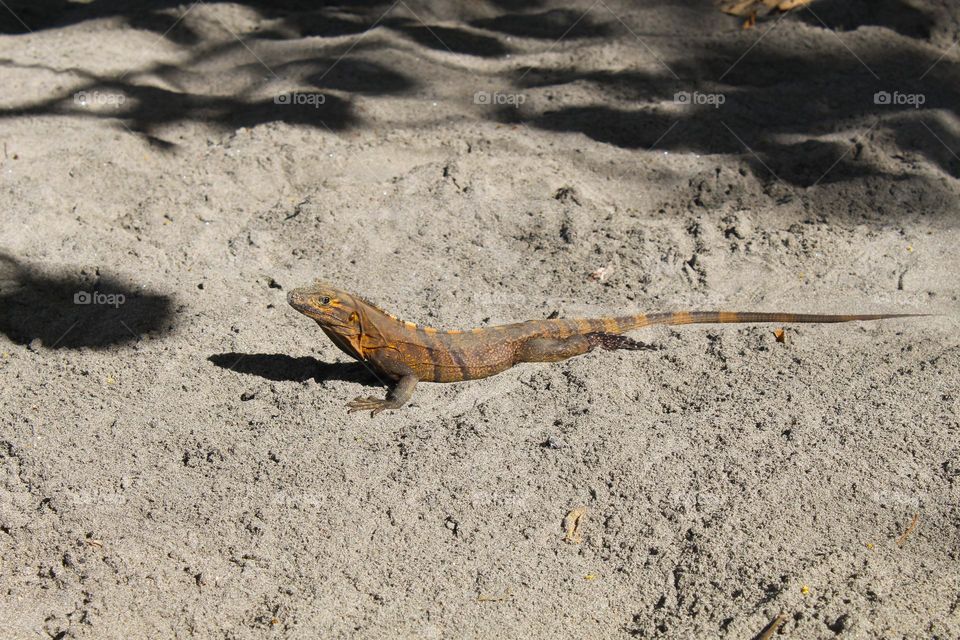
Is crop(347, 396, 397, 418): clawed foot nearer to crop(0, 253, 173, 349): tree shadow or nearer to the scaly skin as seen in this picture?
the scaly skin

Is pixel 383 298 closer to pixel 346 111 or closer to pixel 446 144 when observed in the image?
Answer: pixel 446 144

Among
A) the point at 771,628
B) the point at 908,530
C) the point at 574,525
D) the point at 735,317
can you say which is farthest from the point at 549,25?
the point at 771,628

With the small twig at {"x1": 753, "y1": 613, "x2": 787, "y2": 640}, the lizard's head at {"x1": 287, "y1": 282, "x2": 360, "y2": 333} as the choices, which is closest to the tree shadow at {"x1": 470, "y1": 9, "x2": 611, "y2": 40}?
the lizard's head at {"x1": 287, "y1": 282, "x2": 360, "y2": 333}

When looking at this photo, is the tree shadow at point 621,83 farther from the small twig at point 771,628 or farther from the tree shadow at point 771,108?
the small twig at point 771,628

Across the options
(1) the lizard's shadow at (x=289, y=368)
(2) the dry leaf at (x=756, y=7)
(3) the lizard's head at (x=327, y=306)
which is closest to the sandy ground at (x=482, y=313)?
(1) the lizard's shadow at (x=289, y=368)

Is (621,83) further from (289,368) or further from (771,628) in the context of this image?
(771,628)
